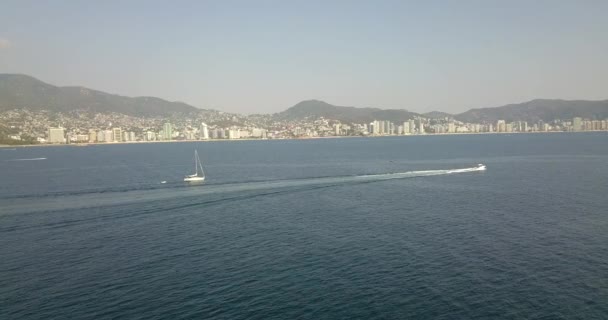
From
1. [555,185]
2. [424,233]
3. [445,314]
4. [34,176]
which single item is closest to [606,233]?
[424,233]

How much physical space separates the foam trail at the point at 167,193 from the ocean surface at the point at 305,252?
360 mm

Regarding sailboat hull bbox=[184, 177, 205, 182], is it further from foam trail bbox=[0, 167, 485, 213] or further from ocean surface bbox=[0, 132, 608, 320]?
ocean surface bbox=[0, 132, 608, 320]

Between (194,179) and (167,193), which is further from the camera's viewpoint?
(194,179)

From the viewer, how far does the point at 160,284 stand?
1048 inches

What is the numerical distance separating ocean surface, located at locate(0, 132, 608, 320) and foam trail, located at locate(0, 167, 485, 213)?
36 cm

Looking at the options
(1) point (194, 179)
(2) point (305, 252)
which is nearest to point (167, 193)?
(1) point (194, 179)

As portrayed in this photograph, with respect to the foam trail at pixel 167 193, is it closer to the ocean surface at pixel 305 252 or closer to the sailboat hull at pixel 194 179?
the ocean surface at pixel 305 252

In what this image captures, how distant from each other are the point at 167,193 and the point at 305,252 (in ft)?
102

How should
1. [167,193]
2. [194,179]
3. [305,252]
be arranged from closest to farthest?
[305,252]
[167,193]
[194,179]

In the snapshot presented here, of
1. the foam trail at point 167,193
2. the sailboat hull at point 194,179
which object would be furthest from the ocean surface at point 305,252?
the sailboat hull at point 194,179

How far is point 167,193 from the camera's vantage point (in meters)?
58.2

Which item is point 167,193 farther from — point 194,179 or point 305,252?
point 305,252

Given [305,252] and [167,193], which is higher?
[167,193]

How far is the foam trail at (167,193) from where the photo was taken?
162 ft
